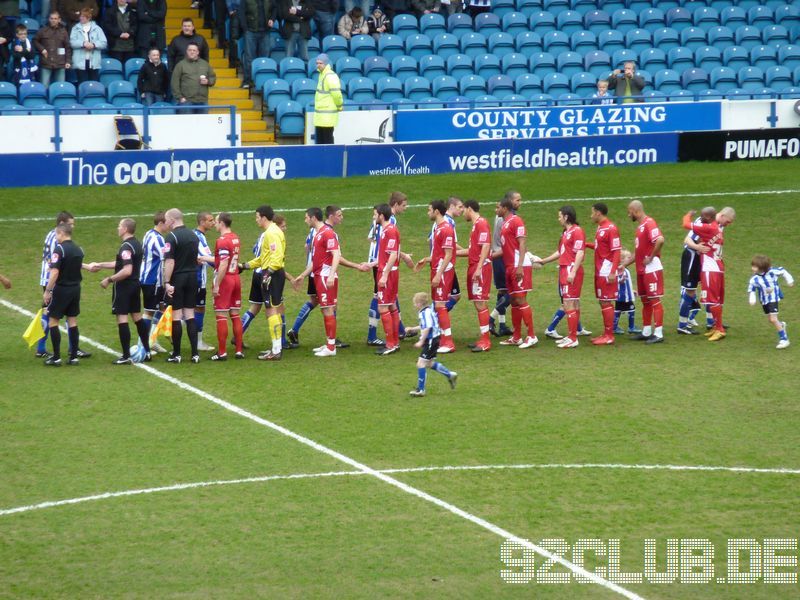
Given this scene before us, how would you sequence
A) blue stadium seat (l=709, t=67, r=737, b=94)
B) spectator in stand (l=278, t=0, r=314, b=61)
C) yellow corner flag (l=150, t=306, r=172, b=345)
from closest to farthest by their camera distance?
yellow corner flag (l=150, t=306, r=172, b=345), spectator in stand (l=278, t=0, r=314, b=61), blue stadium seat (l=709, t=67, r=737, b=94)

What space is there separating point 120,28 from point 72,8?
1243 mm

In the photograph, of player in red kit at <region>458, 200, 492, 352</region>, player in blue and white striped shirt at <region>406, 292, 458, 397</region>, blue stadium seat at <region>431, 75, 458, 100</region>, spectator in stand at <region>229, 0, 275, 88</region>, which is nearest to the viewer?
player in blue and white striped shirt at <region>406, 292, 458, 397</region>

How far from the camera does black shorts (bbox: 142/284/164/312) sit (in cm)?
1812

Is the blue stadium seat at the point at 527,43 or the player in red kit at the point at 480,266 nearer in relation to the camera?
Answer: the player in red kit at the point at 480,266

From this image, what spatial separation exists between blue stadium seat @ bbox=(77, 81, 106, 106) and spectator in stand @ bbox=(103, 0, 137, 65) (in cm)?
169

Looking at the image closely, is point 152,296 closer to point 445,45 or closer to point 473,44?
point 445,45

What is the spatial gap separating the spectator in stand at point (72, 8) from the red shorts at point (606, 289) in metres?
17.5

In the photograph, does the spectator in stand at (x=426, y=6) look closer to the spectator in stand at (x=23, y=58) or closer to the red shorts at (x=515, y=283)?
the spectator in stand at (x=23, y=58)

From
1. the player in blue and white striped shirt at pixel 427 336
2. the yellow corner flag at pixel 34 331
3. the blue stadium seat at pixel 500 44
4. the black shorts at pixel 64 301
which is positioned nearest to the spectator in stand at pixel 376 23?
the blue stadium seat at pixel 500 44

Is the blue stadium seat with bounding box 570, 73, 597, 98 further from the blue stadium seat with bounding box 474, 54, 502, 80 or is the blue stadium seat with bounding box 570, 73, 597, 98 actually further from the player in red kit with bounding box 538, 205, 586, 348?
the player in red kit with bounding box 538, 205, 586, 348

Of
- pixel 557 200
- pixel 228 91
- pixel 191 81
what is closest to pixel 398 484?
pixel 557 200

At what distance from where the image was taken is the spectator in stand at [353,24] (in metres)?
34.9

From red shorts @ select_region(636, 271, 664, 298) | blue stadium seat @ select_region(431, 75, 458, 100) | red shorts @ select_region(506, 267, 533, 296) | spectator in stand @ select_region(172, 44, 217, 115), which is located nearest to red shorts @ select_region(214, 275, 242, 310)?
red shorts @ select_region(506, 267, 533, 296)

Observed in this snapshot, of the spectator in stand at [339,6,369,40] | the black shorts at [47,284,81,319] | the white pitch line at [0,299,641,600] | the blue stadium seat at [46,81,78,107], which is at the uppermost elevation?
the spectator in stand at [339,6,369,40]
